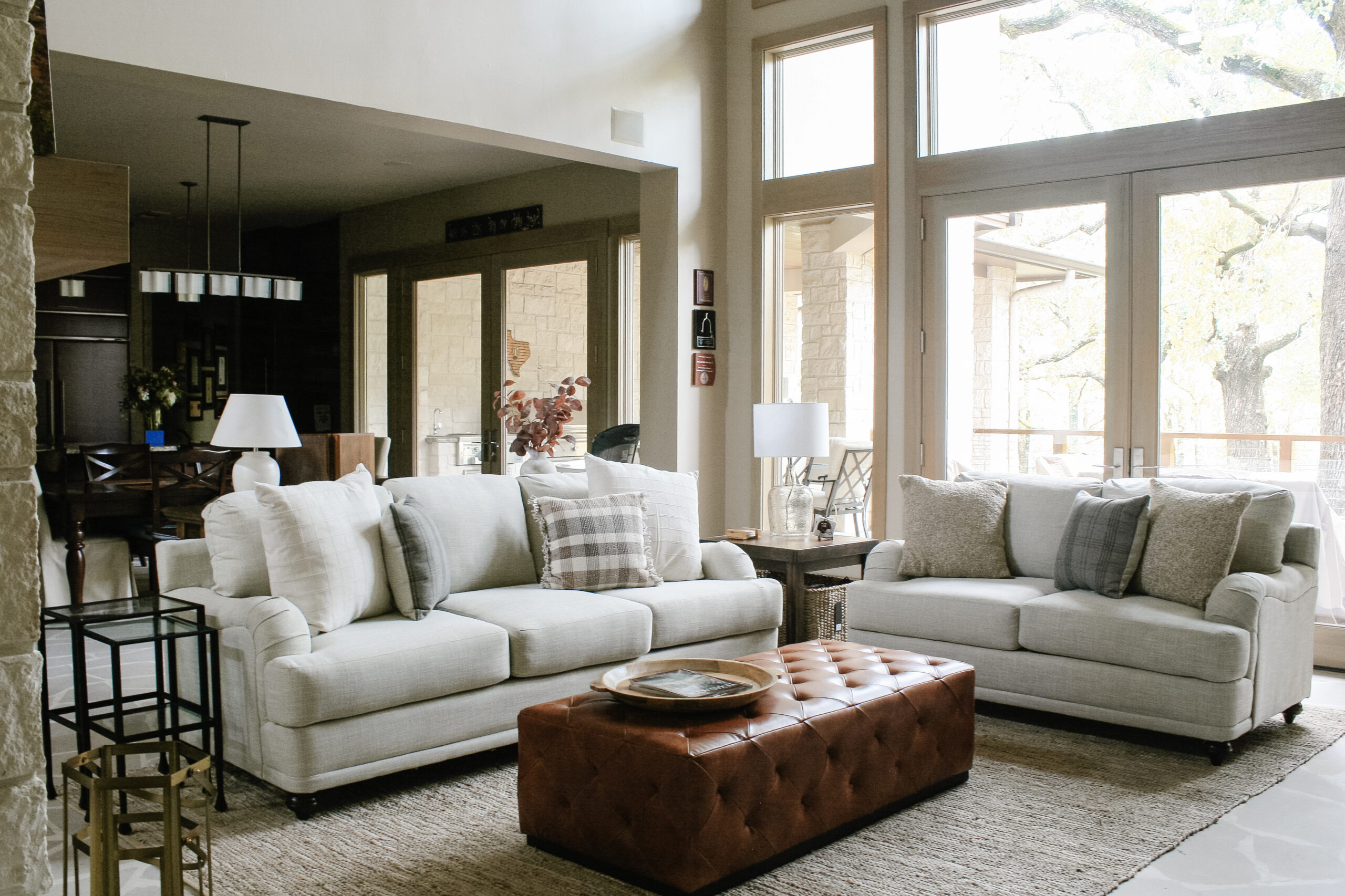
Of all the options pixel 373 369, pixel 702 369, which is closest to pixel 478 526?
pixel 702 369

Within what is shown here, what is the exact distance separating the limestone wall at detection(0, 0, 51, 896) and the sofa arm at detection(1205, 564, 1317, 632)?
141 inches

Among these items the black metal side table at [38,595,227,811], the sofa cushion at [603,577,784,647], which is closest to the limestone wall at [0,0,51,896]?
the black metal side table at [38,595,227,811]

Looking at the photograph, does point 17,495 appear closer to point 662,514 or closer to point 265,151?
point 662,514

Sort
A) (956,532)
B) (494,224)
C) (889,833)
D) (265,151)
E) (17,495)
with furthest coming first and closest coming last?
1. (494,224)
2. (265,151)
3. (956,532)
4. (889,833)
5. (17,495)

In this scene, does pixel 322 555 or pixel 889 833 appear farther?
pixel 322 555

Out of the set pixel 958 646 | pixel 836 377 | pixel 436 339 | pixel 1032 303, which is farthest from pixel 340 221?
pixel 958 646

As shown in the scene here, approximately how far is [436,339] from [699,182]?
127 inches

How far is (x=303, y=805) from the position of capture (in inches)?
118

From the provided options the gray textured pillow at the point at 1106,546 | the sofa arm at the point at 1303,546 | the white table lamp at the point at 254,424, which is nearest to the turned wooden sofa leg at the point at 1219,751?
the gray textured pillow at the point at 1106,546

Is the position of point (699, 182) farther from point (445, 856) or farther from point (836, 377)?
point (445, 856)

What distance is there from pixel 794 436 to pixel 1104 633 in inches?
64.1

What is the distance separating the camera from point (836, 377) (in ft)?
19.9

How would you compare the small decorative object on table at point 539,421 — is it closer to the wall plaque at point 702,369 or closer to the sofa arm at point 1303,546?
the wall plaque at point 702,369

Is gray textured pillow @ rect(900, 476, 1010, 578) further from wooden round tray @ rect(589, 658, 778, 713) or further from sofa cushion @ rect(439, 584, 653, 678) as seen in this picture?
wooden round tray @ rect(589, 658, 778, 713)
